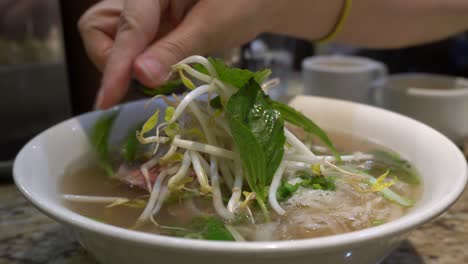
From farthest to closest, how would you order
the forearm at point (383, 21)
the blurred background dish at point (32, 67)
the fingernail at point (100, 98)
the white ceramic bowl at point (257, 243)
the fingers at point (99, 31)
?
the blurred background dish at point (32, 67) → the forearm at point (383, 21) → the fingers at point (99, 31) → the fingernail at point (100, 98) → the white ceramic bowl at point (257, 243)

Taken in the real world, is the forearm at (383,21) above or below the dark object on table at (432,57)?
above

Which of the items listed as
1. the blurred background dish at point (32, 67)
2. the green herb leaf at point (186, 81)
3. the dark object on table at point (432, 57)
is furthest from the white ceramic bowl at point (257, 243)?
the dark object on table at point (432, 57)

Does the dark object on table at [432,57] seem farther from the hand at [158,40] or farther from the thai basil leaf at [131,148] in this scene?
the thai basil leaf at [131,148]

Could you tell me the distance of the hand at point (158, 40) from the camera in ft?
3.01

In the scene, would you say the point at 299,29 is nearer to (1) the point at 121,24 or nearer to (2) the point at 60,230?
(1) the point at 121,24

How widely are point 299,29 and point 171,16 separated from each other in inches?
16.6

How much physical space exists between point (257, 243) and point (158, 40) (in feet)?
1.96

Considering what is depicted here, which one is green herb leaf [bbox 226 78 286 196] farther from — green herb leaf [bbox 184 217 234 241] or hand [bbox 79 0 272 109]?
hand [bbox 79 0 272 109]

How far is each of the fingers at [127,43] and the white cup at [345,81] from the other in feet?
3.25

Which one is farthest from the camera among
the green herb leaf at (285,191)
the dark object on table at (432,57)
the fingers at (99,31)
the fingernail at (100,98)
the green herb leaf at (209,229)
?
the dark object on table at (432,57)

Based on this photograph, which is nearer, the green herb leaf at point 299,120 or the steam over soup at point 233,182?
the steam over soup at point 233,182

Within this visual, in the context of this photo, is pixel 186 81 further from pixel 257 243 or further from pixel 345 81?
pixel 345 81

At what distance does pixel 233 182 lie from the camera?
0.82 metres

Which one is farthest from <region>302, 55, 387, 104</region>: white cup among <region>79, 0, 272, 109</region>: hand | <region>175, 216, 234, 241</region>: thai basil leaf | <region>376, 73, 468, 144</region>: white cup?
<region>175, 216, 234, 241</region>: thai basil leaf
